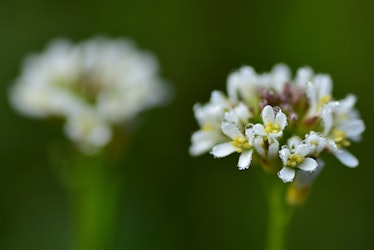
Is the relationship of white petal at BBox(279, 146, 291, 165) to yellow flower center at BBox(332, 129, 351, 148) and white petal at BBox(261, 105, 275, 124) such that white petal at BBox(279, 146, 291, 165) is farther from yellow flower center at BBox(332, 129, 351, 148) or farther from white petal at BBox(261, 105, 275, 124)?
yellow flower center at BBox(332, 129, 351, 148)

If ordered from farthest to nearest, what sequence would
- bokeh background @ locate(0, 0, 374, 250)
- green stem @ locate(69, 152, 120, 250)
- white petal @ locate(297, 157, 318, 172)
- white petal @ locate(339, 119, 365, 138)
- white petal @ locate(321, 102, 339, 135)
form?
bokeh background @ locate(0, 0, 374, 250)
green stem @ locate(69, 152, 120, 250)
white petal @ locate(339, 119, 365, 138)
white petal @ locate(321, 102, 339, 135)
white petal @ locate(297, 157, 318, 172)

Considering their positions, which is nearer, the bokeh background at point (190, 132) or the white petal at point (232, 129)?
the white petal at point (232, 129)

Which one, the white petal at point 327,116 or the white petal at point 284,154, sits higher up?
the white petal at point 327,116

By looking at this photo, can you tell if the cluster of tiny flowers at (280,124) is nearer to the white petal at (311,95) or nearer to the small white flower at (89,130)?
the white petal at (311,95)

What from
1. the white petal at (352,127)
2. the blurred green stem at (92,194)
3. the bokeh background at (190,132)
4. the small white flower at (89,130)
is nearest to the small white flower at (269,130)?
the white petal at (352,127)

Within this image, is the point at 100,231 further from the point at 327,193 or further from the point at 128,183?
the point at 327,193

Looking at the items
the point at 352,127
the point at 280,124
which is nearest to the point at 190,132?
the point at 352,127

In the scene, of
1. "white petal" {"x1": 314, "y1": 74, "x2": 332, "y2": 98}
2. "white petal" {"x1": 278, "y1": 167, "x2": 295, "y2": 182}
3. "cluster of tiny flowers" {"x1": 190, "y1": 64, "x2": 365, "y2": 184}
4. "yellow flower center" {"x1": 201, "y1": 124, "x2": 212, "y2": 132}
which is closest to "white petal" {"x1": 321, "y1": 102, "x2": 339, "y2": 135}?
"cluster of tiny flowers" {"x1": 190, "y1": 64, "x2": 365, "y2": 184}

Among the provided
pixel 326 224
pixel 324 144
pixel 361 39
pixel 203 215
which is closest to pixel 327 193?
pixel 326 224
